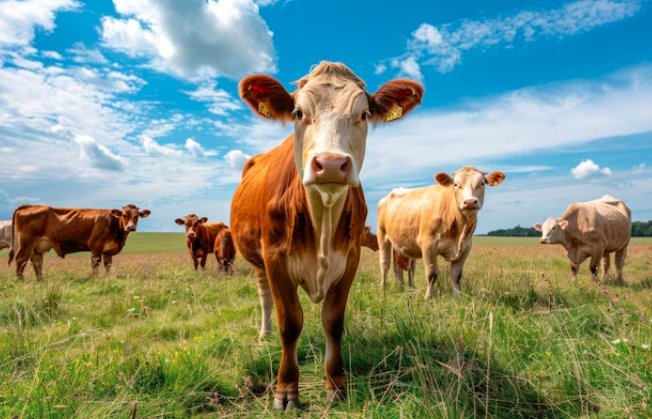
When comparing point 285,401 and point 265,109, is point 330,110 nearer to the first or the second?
point 265,109

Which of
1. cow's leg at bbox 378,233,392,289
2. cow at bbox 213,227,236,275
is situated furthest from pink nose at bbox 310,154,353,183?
cow at bbox 213,227,236,275

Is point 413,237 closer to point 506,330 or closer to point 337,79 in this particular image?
point 506,330

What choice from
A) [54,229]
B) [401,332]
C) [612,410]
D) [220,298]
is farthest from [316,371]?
[54,229]

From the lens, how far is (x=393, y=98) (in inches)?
135

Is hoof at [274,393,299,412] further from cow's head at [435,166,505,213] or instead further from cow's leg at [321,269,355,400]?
cow's head at [435,166,505,213]

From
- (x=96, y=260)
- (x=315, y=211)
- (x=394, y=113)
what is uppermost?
(x=394, y=113)

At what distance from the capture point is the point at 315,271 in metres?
3.30

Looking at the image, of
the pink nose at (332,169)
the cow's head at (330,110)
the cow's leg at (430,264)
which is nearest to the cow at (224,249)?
the cow's leg at (430,264)

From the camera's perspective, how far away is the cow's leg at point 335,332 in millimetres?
3244

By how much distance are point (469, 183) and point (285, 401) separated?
546 cm

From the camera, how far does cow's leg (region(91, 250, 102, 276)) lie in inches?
488

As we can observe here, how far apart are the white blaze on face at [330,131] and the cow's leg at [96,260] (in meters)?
11.4

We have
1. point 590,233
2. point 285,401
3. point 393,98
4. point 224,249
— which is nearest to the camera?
point 285,401

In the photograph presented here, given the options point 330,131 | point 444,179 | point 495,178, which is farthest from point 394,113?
point 495,178
